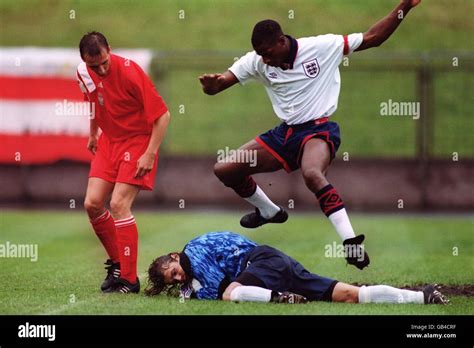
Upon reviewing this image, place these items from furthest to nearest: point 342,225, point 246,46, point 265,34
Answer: point 246,46 < point 265,34 < point 342,225

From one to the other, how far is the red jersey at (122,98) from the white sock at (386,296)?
2546mm

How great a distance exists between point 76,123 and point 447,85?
7.86 m

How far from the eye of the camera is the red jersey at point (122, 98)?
975 centimetres

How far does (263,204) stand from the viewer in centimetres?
1099

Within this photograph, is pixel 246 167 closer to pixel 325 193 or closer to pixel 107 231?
pixel 325 193

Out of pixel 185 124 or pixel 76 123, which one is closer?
pixel 76 123

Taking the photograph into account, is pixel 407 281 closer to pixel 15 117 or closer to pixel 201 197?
pixel 201 197

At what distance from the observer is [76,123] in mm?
20625

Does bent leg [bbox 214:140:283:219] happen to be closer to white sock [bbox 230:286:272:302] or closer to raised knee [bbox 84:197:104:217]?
raised knee [bbox 84:197:104:217]

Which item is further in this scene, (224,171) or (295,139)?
(224,171)

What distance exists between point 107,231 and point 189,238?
5.33 meters

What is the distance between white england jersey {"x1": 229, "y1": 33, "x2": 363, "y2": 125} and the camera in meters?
10.0

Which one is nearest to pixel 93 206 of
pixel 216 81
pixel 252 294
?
pixel 216 81

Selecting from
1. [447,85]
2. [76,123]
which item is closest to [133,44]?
[76,123]
